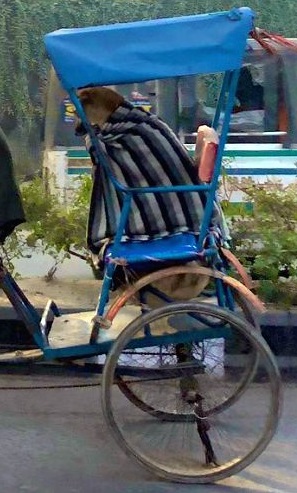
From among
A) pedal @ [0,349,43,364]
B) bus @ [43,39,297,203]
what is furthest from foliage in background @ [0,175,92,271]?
bus @ [43,39,297,203]

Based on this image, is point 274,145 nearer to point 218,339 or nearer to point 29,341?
point 29,341

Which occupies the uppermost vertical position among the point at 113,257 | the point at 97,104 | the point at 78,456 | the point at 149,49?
the point at 149,49

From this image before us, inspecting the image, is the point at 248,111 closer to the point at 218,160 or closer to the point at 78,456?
the point at 218,160

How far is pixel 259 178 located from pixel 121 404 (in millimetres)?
3922

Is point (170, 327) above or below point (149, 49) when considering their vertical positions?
below

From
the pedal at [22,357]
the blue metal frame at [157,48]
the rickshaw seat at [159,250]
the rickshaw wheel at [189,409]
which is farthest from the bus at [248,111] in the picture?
the blue metal frame at [157,48]

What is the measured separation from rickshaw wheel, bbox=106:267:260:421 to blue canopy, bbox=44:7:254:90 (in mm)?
928

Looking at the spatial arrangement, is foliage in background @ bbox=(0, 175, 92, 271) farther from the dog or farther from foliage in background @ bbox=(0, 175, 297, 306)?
the dog

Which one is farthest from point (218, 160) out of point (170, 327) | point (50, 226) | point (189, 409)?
point (50, 226)

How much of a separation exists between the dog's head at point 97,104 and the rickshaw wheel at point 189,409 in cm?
79

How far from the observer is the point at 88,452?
3781mm

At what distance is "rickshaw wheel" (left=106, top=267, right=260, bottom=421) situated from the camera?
12.3 feet

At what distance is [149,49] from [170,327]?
3.71ft

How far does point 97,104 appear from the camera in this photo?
3.46 meters
